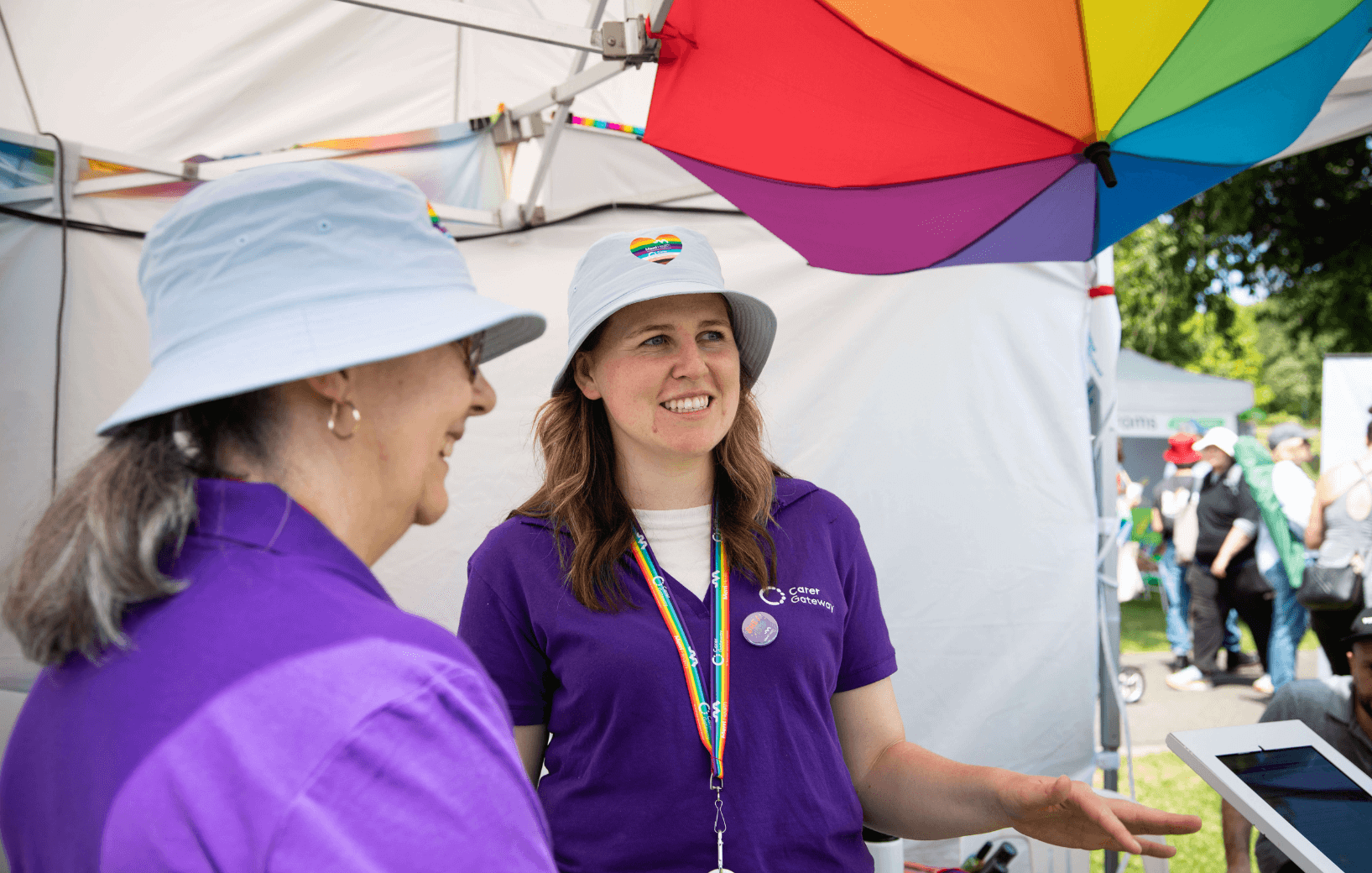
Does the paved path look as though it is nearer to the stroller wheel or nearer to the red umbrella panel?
the stroller wheel

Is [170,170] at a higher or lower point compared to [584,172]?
lower

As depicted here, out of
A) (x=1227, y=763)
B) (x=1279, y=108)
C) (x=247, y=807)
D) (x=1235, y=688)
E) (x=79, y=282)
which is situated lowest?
(x=1235, y=688)

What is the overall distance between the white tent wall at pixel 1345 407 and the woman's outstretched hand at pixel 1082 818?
19.1 feet

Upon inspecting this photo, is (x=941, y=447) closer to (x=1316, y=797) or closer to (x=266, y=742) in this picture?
(x=1316, y=797)

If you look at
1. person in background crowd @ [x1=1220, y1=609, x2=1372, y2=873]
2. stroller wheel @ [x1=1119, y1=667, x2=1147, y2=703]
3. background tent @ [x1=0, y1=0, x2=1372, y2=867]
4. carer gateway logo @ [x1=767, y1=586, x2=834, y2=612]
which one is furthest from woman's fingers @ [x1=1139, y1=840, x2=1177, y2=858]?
stroller wheel @ [x1=1119, y1=667, x2=1147, y2=703]

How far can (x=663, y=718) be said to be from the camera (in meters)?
1.49

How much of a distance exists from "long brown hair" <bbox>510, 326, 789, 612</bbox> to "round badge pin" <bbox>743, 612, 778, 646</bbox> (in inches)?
3.0

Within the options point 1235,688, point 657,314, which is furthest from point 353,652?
point 1235,688

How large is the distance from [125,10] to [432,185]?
1091 millimetres

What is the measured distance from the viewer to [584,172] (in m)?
3.40

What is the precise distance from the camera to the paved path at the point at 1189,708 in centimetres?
585

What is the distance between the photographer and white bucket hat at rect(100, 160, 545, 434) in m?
0.73

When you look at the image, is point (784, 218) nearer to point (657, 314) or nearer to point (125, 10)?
point (657, 314)

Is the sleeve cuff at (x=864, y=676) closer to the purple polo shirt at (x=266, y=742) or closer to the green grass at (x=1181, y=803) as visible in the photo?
the purple polo shirt at (x=266, y=742)
